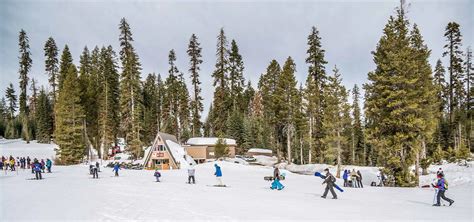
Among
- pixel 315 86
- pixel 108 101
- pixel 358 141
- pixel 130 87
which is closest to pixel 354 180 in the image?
pixel 315 86

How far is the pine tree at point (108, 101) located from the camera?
48.7m

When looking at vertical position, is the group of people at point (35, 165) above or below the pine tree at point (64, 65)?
below

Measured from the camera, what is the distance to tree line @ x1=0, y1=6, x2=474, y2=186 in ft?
82.2

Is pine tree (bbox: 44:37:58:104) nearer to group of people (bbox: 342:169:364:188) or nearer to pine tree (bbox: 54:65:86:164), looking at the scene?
pine tree (bbox: 54:65:86:164)

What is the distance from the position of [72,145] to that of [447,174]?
43.1 m

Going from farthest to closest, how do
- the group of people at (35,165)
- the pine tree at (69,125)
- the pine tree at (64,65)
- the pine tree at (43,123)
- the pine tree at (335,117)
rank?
1. the pine tree at (43,123)
2. the pine tree at (64,65)
3. the pine tree at (69,125)
4. the pine tree at (335,117)
5. the group of people at (35,165)

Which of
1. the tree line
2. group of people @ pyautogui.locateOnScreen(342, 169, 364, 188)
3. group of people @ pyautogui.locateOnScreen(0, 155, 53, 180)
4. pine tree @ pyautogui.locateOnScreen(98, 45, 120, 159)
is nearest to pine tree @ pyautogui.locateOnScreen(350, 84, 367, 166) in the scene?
the tree line

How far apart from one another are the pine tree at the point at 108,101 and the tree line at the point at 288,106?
0.61 feet

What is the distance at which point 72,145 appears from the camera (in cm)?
4131

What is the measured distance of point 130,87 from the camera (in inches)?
1833

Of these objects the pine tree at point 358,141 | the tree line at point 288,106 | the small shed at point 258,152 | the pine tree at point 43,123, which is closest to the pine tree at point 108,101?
the tree line at point 288,106

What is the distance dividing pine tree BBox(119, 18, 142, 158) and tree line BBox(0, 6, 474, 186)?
0.16 metres

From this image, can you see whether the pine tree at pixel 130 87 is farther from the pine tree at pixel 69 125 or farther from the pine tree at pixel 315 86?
the pine tree at pixel 315 86

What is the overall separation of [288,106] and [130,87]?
24057 mm
